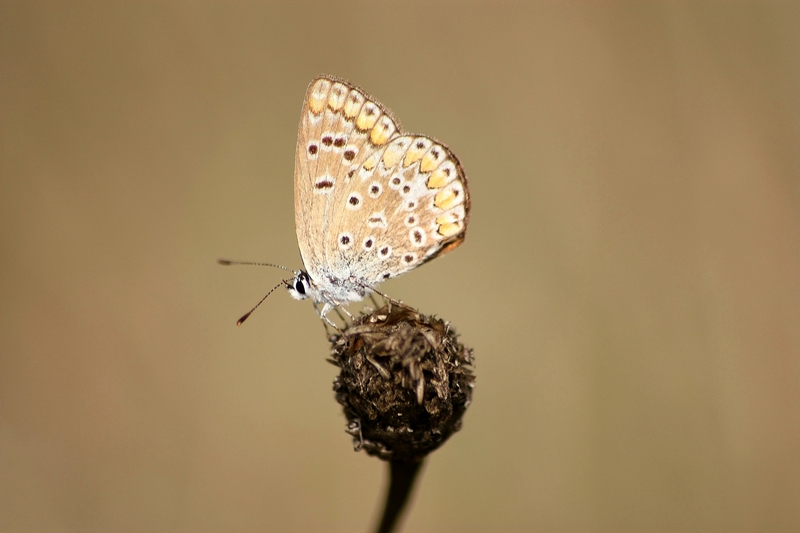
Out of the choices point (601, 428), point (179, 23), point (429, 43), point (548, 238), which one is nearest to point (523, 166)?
point (548, 238)

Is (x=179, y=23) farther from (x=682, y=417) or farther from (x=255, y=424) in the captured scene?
(x=682, y=417)

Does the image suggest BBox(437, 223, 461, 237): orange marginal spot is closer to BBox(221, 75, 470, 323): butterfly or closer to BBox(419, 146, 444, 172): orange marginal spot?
BBox(221, 75, 470, 323): butterfly

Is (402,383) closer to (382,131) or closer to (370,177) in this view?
(370,177)

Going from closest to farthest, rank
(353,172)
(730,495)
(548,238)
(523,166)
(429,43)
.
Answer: (353,172), (730,495), (548,238), (523,166), (429,43)

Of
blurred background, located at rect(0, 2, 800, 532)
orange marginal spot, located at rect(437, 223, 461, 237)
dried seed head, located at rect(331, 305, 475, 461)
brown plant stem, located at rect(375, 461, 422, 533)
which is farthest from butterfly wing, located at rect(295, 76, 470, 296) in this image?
blurred background, located at rect(0, 2, 800, 532)

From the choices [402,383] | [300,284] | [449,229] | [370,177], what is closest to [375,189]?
[370,177]

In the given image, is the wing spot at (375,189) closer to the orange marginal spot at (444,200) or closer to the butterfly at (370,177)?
the butterfly at (370,177)
